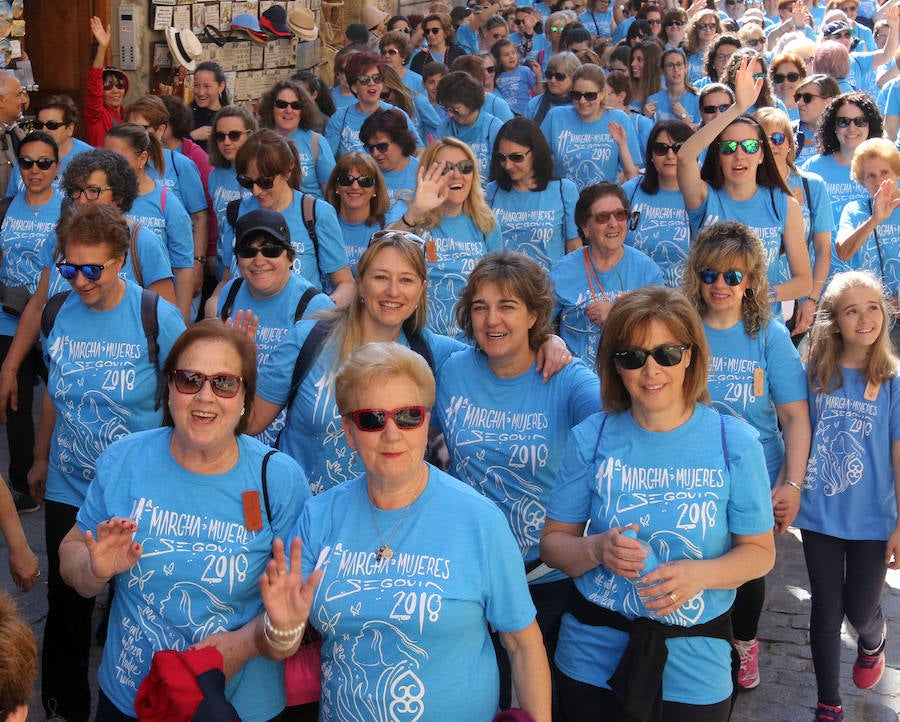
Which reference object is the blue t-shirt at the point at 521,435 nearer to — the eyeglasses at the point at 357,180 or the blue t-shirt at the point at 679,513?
the blue t-shirt at the point at 679,513

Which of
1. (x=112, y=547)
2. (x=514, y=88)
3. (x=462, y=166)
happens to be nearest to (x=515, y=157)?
(x=462, y=166)

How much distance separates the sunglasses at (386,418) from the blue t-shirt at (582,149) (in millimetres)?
6276

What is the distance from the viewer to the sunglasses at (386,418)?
11.2ft

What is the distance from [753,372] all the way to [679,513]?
5.23 ft

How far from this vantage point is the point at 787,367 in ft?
16.9

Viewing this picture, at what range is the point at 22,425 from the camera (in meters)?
7.25

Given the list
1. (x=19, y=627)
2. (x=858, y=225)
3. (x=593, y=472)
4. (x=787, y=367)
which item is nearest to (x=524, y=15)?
(x=858, y=225)

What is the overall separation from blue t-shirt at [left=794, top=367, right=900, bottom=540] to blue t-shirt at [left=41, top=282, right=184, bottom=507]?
2647mm

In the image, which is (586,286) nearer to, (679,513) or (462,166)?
(462,166)

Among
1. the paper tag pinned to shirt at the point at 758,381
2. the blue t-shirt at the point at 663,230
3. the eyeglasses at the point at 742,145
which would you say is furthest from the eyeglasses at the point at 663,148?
the paper tag pinned to shirt at the point at 758,381

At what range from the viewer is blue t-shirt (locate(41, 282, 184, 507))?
15.8ft

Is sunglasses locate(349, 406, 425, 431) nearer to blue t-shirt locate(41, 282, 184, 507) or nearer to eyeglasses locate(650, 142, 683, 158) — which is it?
blue t-shirt locate(41, 282, 184, 507)

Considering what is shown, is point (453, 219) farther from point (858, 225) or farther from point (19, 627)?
point (19, 627)

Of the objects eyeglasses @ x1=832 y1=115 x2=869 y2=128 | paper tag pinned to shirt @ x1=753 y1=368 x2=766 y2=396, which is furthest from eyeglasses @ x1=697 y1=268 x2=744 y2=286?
eyeglasses @ x1=832 y1=115 x2=869 y2=128
